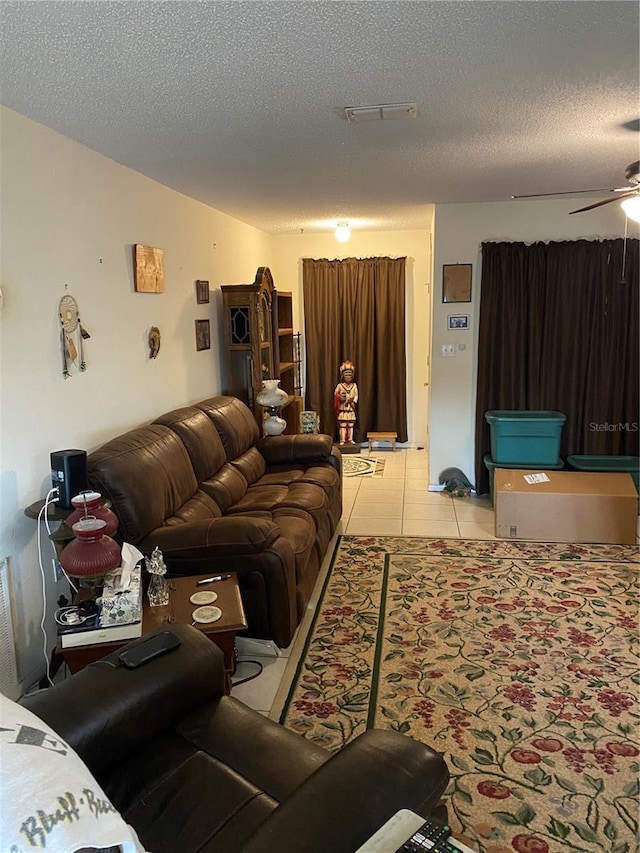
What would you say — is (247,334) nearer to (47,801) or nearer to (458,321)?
(458,321)

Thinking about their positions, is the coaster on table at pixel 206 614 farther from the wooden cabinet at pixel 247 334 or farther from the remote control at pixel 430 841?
the wooden cabinet at pixel 247 334

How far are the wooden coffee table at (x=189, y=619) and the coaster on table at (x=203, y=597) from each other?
0.01 metres

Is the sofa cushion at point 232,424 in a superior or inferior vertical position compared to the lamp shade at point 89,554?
superior

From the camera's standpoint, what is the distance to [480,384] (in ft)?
16.3

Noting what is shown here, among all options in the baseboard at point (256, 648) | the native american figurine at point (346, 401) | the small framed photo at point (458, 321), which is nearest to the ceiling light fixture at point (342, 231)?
the small framed photo at point (458, 321)

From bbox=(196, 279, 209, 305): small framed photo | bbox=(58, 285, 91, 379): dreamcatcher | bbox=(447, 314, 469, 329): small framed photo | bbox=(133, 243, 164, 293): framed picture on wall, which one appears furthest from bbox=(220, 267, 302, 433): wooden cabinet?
bbox=(58, 285, 91, 379): dreamcatcher

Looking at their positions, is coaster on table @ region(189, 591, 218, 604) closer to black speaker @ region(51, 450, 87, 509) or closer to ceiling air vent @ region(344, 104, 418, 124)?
black speaker @ region(51, 450, 87, 509)

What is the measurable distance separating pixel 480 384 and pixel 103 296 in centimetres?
310

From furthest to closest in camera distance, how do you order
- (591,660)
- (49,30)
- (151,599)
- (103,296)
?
(103,296) < (591,660) < (151,599) < (49,30)

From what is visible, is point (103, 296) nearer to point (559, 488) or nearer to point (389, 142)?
point (389, 142)

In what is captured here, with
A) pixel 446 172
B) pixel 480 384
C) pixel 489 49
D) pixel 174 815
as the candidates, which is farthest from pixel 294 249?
pixel 174 815

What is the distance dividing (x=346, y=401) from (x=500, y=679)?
4329 mm

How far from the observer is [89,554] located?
7.00 feet

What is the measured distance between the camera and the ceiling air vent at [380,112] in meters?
2.29
